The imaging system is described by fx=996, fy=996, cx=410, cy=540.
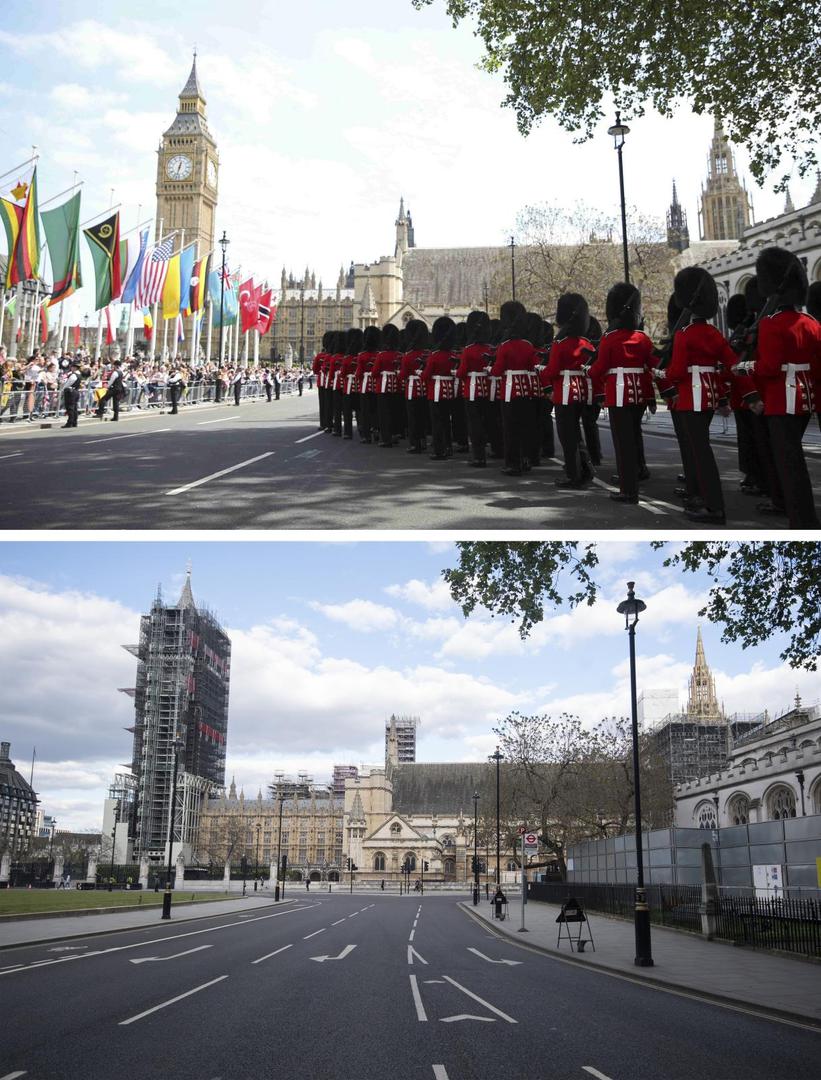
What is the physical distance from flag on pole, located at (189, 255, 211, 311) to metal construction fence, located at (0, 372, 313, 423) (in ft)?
17.9

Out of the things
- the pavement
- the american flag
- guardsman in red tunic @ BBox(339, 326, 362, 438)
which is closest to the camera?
the pavement

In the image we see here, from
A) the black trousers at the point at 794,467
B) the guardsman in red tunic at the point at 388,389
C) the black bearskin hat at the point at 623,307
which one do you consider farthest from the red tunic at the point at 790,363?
the guardsman in red tunic at the point at 388,389

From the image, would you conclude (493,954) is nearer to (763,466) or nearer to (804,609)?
(804,609)

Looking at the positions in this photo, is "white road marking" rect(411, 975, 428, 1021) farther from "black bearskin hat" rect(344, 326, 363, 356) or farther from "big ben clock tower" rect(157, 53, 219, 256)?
"big ben clock tower" rect(157, 53, 219, 256)

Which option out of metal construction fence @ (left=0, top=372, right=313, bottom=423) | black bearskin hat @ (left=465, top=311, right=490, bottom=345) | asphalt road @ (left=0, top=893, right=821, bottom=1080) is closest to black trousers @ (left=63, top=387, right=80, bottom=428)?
metal construction fence @ (left=0, top=372, right=313, bottom=423)

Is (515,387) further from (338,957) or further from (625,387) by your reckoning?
(338,957)

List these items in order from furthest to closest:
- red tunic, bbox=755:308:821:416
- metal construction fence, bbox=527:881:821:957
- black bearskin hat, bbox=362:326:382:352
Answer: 1. black bearskin hat, bbox=362:326:382:352
2. metal construction fence, bbox=527:881:821:957
3. red tunic, bbox=755:308:821:416

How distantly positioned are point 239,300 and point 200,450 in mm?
51768

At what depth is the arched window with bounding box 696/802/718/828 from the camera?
53.4 m

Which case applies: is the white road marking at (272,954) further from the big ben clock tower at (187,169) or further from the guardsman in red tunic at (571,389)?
the big ben clock tower at (187,169)

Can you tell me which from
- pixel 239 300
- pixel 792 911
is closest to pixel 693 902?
pixel 792 911

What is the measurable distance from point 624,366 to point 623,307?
1.10 meters

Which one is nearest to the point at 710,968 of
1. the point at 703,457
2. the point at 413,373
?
the point at 703,457

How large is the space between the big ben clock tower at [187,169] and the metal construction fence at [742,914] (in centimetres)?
15377
